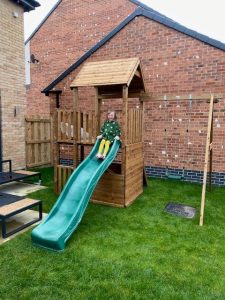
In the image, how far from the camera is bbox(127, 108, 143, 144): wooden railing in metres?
6.42

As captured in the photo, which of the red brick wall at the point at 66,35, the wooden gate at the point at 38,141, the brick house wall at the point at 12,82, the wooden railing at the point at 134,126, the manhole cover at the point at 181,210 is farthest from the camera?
the red brick wall at the point at 66,35

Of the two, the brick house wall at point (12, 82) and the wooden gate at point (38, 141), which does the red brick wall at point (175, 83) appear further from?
the wooden gate at point (38, 141)

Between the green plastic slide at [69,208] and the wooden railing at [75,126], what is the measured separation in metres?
0.74

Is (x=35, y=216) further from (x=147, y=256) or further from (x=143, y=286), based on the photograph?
(x=143, y=286)

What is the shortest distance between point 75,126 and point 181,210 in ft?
10.9

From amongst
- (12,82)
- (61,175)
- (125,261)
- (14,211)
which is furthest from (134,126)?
(12,82)

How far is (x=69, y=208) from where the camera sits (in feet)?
15.7

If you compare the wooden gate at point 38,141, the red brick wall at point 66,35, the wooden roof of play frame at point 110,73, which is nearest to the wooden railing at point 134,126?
the wooden roof of play frame at point 110,73

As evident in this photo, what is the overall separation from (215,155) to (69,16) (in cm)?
1232

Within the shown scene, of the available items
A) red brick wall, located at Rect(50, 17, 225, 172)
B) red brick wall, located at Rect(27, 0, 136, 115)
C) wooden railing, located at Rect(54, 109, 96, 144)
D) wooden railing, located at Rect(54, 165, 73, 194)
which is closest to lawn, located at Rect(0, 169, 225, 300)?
wooden railing, located at Rect(54, 165, 73, 194)

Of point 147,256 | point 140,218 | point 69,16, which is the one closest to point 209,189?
point 140,218

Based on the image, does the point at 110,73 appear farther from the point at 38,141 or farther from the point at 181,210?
the point at 38,141

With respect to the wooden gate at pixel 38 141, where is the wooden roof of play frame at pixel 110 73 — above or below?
above

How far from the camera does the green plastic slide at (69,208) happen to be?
160 inches
